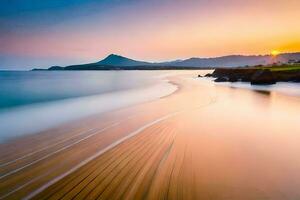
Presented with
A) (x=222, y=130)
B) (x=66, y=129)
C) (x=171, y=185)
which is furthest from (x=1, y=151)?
(x=222, y=130)

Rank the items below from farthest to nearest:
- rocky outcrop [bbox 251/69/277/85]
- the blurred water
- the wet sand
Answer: rocky outcrop [bbox 251/69/277/85], the blurred water, the wet sand

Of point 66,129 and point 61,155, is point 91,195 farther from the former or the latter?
point 66,129

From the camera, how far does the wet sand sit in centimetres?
652

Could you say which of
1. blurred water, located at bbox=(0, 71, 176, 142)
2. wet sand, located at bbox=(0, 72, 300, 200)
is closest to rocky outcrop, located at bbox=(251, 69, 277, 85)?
blurred water, located at bbox=(0, 71, 176, 142)

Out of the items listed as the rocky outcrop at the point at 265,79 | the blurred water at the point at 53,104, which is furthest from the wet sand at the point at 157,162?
the rocky outcrop at the point at 265,79

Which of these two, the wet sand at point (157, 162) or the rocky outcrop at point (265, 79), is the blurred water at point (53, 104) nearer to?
the wet sand at point (157, 162)

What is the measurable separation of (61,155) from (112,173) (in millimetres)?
2932

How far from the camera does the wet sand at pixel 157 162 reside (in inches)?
257

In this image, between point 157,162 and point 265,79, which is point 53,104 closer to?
point 157,162

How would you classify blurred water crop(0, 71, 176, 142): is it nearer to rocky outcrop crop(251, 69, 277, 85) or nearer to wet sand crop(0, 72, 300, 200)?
wet sand crop(0, 72, 300, 200)

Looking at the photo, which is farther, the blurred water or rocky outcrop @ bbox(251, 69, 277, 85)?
rocky outcrop @ bbox(251, 69, 277, 85)

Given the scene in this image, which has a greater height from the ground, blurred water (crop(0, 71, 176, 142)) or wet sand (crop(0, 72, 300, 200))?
wet sand (crop(0, 72, 300, 200))

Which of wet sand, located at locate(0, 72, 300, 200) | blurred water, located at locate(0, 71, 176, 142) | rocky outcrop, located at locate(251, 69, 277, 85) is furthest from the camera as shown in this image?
rocky outcrop, located at locate(251, 69, 277, 85)

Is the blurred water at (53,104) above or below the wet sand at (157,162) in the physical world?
below
